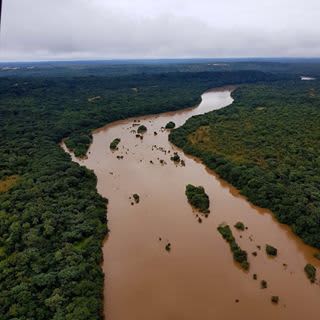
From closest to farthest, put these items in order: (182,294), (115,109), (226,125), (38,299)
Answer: (38,299) → (182,294) → (226,125) → (115,109)

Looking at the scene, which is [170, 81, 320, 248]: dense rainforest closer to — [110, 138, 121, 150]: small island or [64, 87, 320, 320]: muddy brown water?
[64, 87, 320, 320]: muddy brown water

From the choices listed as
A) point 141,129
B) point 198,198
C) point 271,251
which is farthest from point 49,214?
point 141,129

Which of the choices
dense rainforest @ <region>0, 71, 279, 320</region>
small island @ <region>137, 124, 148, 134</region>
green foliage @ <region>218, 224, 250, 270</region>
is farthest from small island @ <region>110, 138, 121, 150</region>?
green foliage @ <region>218, 224, 250, 270</region>

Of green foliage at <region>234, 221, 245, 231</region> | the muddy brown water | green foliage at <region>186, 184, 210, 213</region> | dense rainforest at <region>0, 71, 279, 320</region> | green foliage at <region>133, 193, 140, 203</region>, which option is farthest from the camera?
green foliage at <region>133, 193, 140, 203</region>

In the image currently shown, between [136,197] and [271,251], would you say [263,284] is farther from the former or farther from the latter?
[136,197]

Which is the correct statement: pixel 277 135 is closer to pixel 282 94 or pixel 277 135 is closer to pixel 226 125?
pixel 226 125

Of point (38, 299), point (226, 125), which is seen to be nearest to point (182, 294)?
point (38, 299)
